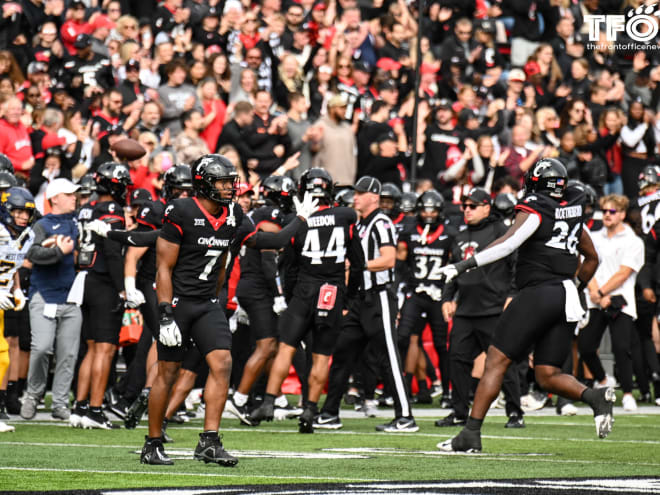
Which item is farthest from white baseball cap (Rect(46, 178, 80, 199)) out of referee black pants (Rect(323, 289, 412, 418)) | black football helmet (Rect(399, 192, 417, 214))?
black football helmet (Rect(399, 192, 417, 214))

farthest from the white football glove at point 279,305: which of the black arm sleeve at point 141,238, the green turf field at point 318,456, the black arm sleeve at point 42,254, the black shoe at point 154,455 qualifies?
the black shoe at point 154,455

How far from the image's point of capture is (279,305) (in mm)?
12148

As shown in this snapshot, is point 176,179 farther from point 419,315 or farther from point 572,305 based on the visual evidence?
point 419,315

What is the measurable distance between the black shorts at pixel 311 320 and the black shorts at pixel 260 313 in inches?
28.5

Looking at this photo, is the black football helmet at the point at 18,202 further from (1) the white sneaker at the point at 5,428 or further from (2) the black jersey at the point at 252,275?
(2) the black jersey at the point at 252,275

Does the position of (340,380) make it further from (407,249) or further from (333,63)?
(333,63)

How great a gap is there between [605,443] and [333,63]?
1052cm

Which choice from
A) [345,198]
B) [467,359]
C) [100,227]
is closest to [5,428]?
[100,227]

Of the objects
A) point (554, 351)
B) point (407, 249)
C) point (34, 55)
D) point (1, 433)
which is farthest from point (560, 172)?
point (34, 55)

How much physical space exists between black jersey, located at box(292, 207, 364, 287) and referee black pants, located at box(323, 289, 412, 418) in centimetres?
64

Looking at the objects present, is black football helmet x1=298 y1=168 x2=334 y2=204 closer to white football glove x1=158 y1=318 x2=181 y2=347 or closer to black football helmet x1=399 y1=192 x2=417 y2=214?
white football glove x1=158 y1=318 x2=181 y2=347

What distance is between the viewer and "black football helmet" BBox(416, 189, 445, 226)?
14.6 meters

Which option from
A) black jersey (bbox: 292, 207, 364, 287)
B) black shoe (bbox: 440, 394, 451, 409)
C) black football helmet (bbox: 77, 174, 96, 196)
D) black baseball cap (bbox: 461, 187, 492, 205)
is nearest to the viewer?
black jersey (bbox: 292, 207, 364, 287)

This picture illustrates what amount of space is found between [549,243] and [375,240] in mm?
3051
